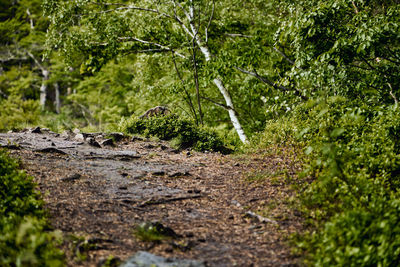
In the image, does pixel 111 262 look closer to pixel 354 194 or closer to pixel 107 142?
pixel 354 194

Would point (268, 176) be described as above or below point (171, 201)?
above

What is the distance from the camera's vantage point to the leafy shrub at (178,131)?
902 centimetres

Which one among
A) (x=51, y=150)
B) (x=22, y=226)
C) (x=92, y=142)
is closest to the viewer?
(x=22, y=226)

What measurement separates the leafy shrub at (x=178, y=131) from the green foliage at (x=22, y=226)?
4.88 m

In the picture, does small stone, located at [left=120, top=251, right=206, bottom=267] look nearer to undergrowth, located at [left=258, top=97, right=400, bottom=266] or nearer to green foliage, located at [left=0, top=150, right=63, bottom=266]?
green foliage, located at [left=0, top=150, right=63, bottom=266]

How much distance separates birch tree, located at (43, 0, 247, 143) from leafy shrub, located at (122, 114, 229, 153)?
2173 millimetres

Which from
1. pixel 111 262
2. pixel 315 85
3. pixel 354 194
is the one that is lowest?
pixel 111 262

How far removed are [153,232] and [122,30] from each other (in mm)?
10242

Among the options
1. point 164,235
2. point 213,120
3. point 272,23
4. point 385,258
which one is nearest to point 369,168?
point 385,258

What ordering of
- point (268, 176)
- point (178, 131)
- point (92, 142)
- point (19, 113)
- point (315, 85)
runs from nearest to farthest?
point (268, 176), point (315, 85), point (92, 142), point (178, 131), point (19, 113)

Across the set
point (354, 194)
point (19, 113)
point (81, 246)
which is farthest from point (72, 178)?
point (19, 113)

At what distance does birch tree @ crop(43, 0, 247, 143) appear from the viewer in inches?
437

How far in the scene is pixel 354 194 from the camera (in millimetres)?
4047

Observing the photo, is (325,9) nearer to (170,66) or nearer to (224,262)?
(224,262)
